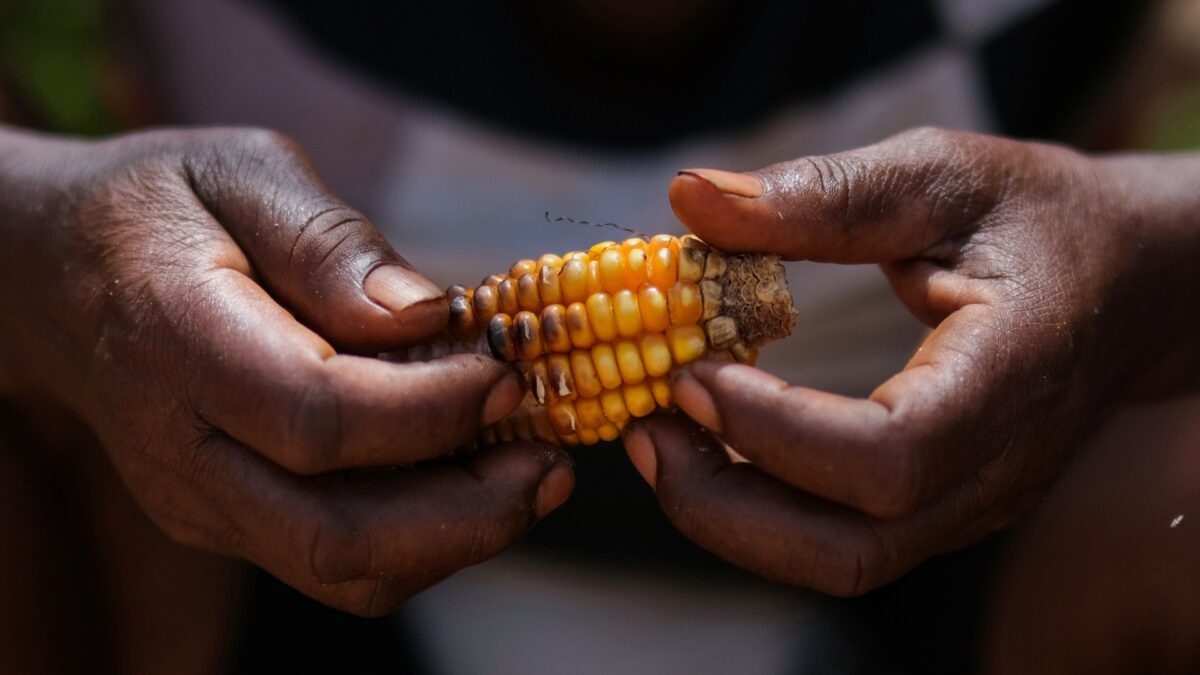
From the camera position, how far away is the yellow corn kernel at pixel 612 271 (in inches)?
58.2

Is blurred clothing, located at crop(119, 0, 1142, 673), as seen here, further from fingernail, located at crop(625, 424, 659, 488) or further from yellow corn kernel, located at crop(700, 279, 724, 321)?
yellow corn kernel, located at crop(700, 279, 724, 321)

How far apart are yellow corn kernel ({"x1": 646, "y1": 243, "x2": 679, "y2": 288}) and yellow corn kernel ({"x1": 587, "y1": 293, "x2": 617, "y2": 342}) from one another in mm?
71

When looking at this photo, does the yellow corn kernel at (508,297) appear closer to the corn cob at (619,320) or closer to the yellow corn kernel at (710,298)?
the corn cob at (619,320)

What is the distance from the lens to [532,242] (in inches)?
101

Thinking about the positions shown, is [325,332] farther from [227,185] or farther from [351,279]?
[227,185]

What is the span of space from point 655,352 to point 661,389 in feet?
0.21

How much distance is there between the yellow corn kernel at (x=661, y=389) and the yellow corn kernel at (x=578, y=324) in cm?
11

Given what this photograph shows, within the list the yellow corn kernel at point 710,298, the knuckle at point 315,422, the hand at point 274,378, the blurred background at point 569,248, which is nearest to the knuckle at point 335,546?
the hand at point 274,378

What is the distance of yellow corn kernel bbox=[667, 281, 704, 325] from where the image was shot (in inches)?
57.8

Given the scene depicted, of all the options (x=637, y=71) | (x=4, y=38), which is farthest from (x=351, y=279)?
(x=4, y=38)

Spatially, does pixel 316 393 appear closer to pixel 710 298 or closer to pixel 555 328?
pixel 555 328

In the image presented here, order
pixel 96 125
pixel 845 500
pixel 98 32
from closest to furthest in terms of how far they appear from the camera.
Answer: pixel 845 500, pixel 98 32, pixel 96 125

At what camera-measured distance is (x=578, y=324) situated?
1472mm

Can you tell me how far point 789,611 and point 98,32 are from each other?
2620mm
